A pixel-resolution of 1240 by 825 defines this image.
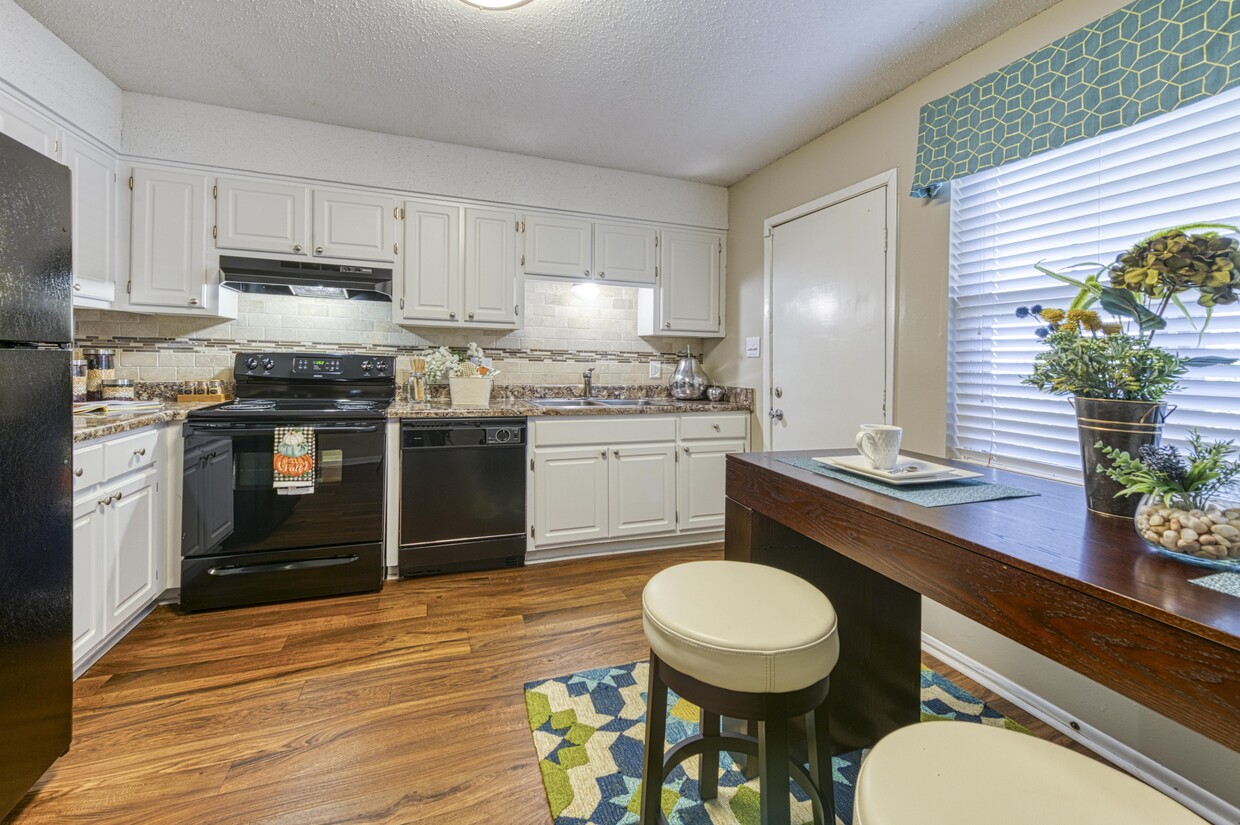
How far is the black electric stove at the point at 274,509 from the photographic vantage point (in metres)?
2.47

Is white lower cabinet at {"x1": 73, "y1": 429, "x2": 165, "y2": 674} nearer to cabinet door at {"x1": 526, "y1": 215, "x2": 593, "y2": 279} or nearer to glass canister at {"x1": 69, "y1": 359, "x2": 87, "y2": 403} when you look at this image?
glass canister at {"x1": 69, "y1": 359, "x2": 87, "y2": 403}

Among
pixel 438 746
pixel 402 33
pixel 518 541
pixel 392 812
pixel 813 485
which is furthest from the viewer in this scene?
pixel 518 541

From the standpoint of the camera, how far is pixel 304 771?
59.8 inches

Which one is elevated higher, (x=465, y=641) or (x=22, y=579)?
(x=22, y=579)

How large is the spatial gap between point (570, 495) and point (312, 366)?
161 centimetres

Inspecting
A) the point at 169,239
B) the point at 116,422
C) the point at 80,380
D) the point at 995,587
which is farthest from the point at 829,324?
the point at 80,380

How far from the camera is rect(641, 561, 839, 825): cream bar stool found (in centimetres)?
98

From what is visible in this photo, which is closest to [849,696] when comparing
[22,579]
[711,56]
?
[22,579]

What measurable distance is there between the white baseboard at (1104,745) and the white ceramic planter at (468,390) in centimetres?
250

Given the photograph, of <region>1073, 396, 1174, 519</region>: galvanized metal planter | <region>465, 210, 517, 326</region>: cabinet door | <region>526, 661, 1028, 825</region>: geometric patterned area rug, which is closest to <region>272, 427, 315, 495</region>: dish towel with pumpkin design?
<region>465, 210, 517, 326</region>: cabinet door

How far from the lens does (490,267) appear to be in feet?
10.7

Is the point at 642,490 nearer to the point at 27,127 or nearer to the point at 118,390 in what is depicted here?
the point at 118,390

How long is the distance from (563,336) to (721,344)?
111 centimetres

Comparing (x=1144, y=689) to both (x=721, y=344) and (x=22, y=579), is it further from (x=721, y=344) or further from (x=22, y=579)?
(x=721, y=344)
